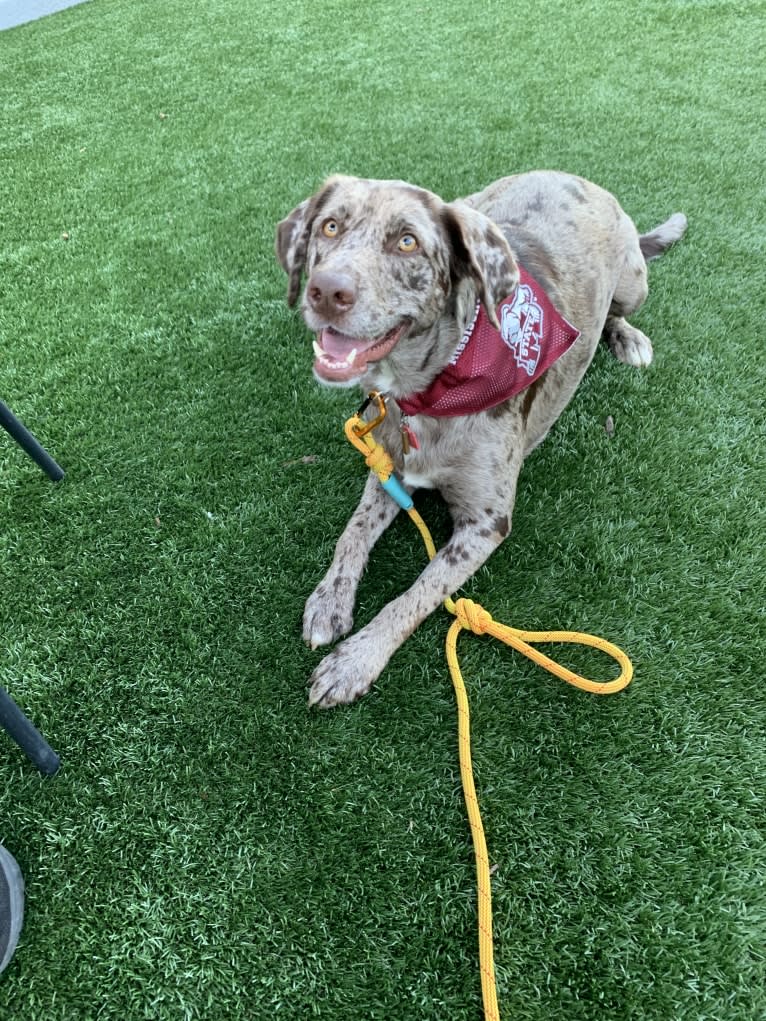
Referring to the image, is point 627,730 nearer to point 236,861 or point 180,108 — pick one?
point 236,861

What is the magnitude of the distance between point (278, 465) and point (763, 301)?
2718 mm

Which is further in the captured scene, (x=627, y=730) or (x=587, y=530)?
(x=587, y=530)

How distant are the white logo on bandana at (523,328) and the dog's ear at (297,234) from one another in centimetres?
72

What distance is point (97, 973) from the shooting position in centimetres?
157

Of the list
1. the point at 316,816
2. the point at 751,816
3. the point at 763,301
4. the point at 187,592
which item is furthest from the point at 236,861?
the point at 763,301

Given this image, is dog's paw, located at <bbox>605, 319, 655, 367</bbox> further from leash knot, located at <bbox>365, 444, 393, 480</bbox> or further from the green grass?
leash knot, located at <bbox>365, 444, 393, 480</bbox>

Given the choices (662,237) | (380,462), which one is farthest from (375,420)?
(662,237)

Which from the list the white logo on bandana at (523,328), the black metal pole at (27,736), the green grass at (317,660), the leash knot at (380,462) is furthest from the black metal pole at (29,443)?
the white logo on bandana at (523,328)

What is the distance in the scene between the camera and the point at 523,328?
2.24 metres

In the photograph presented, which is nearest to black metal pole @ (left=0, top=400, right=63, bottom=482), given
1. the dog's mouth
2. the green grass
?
the green grass

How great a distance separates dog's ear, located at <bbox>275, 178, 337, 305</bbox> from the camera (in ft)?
7.18

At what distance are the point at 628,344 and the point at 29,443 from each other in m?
2.72

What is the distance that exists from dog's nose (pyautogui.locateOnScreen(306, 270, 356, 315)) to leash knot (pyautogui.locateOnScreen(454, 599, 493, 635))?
101 cm

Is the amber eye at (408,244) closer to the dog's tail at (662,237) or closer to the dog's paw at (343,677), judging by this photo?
the dog's paw at (343,677)
